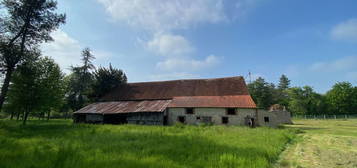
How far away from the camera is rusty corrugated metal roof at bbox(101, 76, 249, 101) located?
84.9 ft

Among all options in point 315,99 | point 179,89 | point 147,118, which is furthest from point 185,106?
point 315,99

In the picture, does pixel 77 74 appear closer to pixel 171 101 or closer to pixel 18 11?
pixel 18 11

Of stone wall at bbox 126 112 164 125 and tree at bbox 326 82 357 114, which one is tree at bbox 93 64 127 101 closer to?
stone wall at bbox 126 112 164 125

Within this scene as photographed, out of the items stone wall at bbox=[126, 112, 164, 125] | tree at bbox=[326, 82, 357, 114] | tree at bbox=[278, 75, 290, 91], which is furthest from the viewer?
tree at bbox=[278, 75, 290, 91]

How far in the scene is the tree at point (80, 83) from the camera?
36.1 m

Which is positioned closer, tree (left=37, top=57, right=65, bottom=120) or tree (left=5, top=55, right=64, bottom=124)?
tree (left=5, top=55, right=64, bottom=124)

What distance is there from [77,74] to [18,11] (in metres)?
22.9

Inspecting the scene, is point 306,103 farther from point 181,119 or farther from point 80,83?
point 80,83

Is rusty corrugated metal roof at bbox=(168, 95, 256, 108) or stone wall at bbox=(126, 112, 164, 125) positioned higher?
rusty corrugated metal roof at bbox=(168, 95, 256, 108)

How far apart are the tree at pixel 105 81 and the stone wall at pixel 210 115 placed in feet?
50.2

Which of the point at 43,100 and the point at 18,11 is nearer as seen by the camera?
the point at 18,11

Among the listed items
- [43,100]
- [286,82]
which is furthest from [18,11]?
[286,82]

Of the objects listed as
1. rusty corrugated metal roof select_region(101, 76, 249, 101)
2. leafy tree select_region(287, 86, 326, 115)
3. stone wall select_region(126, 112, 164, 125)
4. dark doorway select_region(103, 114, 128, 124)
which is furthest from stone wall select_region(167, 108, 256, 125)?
leafy tree select_region(287, 86, 326, 115)

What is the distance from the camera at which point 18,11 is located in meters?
16.8
